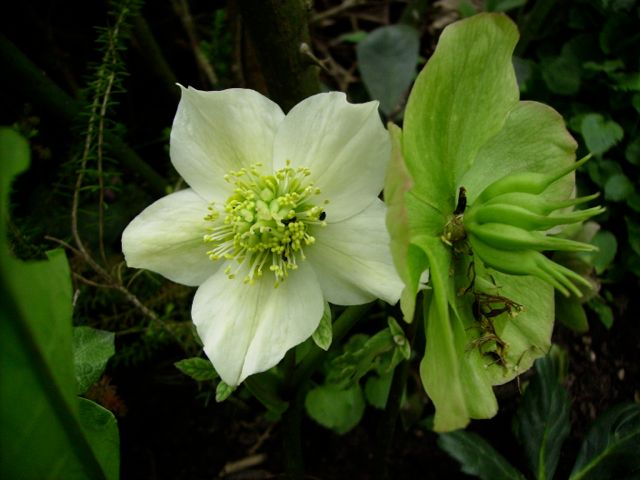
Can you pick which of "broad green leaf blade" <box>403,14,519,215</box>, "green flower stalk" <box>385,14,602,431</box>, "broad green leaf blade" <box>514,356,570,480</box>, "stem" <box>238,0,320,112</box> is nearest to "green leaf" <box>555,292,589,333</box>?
"broad green leaf blade" <box>514,356,570,480</box>

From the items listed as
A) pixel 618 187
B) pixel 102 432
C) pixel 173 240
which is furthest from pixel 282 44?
pixel 618 187

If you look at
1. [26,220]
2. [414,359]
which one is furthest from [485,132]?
[26,220]

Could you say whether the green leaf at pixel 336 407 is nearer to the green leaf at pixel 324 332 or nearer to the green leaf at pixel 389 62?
the green leaf at pixel 324 332

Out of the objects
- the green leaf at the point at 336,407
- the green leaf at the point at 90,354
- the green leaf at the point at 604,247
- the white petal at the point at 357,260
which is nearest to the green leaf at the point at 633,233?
the green leaf at the point at 604,247

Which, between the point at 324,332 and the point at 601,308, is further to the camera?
the point at 601,308

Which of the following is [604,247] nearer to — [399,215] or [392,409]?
[392,409]

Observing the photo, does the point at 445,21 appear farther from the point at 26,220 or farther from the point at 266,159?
the point at 26,220

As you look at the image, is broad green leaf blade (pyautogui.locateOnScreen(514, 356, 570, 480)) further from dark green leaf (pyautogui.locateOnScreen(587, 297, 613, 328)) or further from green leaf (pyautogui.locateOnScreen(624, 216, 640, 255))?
green leaf (pyautogui.locateOnScreen(624, 216, 640, 255))
